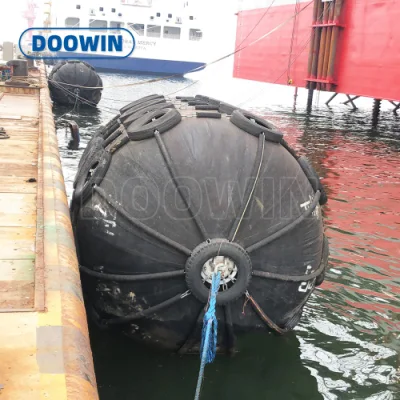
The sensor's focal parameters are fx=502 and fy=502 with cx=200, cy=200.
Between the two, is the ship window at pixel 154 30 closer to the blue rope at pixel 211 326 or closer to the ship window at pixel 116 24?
the ship window at pixel 116 24

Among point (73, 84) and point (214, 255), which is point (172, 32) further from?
point (214, 255)

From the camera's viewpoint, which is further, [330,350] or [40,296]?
[330,350]

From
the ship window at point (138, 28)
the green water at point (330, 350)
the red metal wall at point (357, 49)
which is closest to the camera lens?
the green water at point (330, 350)

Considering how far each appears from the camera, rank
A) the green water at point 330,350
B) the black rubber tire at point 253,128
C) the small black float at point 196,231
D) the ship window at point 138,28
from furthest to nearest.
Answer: the ship window at point 138,28 → the black rubber tire at point 253,128 → the green water at point 330,350 → the small black float at point 196,231

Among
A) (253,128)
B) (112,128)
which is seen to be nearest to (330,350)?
(253,128)

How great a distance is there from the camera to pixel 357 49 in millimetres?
20328

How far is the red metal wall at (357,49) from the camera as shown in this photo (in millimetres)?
18250

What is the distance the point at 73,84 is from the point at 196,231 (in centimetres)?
2121

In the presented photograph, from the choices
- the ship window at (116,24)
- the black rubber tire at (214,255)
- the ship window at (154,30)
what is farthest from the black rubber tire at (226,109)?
the ship window at (116,24)

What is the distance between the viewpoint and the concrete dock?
271cm

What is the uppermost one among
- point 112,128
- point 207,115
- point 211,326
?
point 207,115

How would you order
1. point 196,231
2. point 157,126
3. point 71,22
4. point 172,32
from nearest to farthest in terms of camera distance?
1. point 196,231
2. point 157,126
3. point 71,22
4. point 172,32

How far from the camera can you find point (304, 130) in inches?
840

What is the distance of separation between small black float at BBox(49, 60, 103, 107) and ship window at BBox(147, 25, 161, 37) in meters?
37.9
